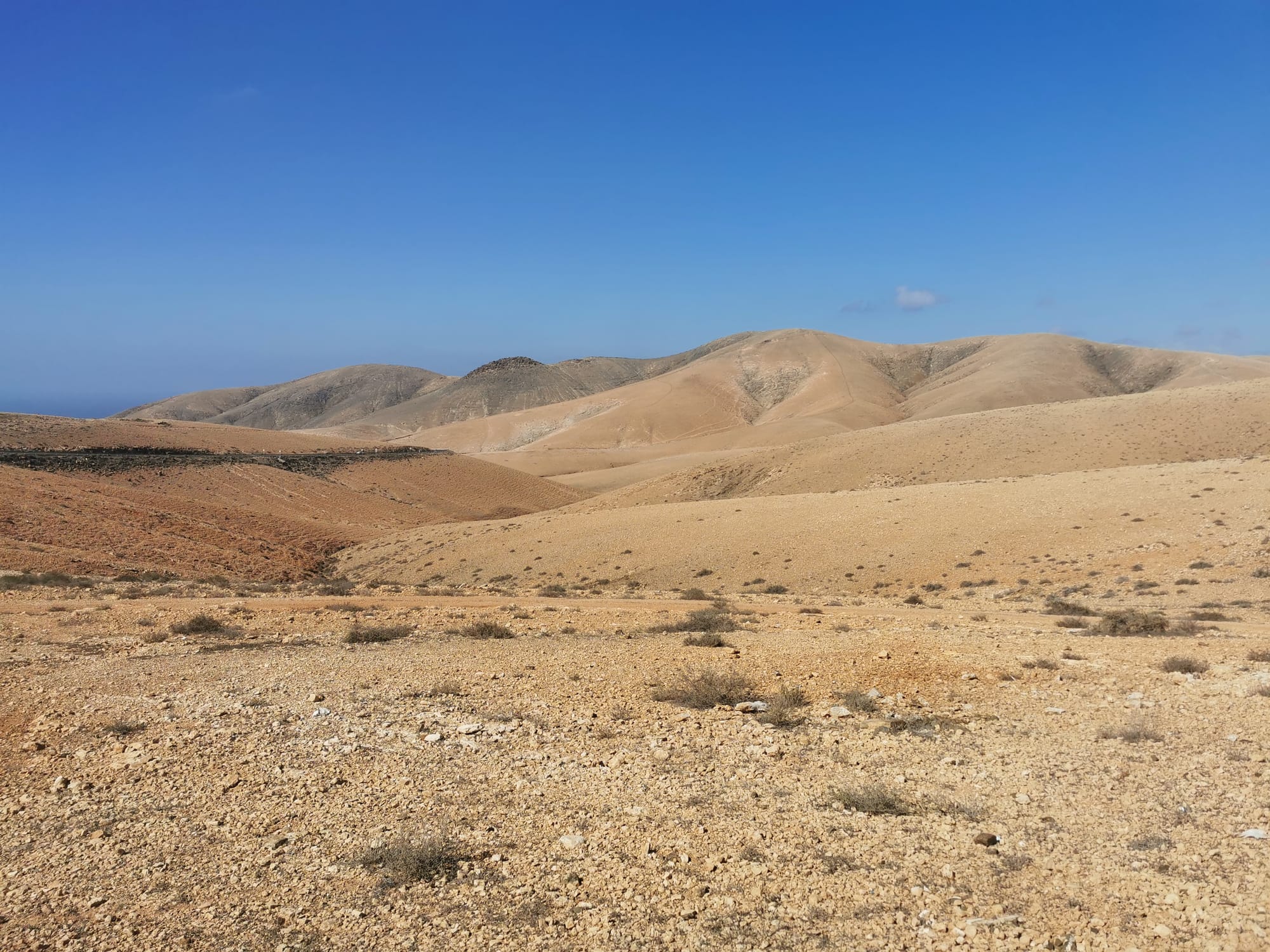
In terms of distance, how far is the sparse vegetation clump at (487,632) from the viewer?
14898mm

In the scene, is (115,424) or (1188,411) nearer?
(1188,411)

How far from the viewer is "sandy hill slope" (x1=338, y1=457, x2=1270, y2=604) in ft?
78.5

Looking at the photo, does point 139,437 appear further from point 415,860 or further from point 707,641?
point 415,860

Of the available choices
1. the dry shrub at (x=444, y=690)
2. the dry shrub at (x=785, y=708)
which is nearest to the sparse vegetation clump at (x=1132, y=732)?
the dry shrub at (x=785, y=708)

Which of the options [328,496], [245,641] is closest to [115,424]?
[328,496]

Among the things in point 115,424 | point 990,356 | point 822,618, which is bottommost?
point 822,618

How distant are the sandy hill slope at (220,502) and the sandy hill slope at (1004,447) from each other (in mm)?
16831

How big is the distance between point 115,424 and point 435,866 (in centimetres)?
7159

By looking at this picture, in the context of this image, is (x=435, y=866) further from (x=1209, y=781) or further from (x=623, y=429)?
(x=623, y=429)

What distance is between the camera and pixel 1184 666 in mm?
11453

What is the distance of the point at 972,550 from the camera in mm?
27391

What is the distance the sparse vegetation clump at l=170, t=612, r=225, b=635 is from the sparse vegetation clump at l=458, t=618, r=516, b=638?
4338mm

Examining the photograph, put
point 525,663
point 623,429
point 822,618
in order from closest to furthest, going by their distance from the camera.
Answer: point 525,663 < point 822,618 < point 623,429

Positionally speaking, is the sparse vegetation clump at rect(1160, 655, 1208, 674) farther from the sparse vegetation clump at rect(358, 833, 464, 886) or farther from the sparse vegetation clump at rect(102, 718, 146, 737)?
the sparse vegetation clump at rect(102, 718, 146, 737)
